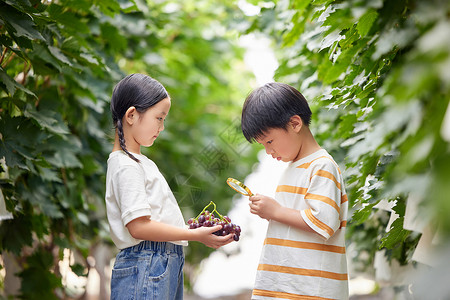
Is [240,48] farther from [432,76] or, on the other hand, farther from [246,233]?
[432,76]

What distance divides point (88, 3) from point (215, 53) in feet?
11.4

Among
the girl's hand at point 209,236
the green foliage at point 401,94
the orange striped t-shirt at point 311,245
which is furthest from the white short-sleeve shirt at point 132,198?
the green foliage at point 401,94

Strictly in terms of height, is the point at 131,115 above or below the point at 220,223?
above

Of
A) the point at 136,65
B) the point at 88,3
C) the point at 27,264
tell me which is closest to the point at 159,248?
the point at 88,3

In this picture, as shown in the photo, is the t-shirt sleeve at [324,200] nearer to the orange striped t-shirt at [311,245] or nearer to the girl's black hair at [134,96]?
the orange striped t-shirt at [311,245]

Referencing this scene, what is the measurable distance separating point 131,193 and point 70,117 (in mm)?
1557

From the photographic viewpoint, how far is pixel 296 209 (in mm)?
1646

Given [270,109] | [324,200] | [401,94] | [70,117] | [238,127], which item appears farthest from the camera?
[238,127]

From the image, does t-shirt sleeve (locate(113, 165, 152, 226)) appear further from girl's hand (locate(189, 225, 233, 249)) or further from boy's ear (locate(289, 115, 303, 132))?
boy's ear (locate(289, 115, 303, 132))

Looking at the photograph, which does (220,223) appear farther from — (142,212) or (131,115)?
(131,115)

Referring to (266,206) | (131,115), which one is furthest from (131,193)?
(266,206)

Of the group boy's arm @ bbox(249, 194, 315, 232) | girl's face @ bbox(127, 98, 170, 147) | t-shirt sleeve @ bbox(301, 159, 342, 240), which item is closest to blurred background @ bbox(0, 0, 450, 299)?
t-shirt sleeve @ bbox(301, 159, 342, 240)

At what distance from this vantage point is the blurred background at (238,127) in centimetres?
82

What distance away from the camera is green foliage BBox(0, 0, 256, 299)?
77.9 inches
